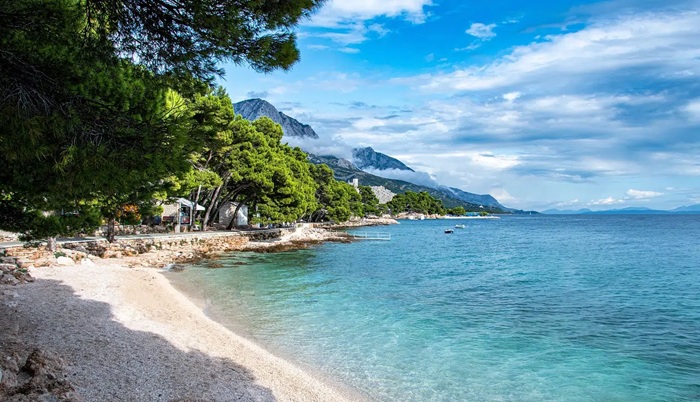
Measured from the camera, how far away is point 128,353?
782 cm

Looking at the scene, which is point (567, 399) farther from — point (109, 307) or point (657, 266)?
point (657, 266)

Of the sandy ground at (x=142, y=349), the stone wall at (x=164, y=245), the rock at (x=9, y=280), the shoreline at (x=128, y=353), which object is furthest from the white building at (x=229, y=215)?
the sandy ground at (x=142, y=349)

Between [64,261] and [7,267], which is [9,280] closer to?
[7,267]

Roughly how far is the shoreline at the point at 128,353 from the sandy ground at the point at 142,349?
2 cm

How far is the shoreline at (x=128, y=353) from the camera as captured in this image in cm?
605

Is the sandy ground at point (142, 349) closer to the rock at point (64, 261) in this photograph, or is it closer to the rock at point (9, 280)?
the rock at point (9, 280)

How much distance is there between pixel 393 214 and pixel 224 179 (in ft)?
382

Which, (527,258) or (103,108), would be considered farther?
(527,258)

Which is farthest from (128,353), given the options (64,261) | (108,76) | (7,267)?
(64,261)

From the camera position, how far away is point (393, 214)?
15138 centimetres

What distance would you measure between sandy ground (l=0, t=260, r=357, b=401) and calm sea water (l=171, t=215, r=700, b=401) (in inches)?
44.8

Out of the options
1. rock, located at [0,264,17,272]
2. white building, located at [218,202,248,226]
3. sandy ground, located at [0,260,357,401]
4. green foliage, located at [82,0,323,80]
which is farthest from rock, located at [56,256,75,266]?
white building, located at [218,202,248,226]

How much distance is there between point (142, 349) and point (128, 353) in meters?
0.47

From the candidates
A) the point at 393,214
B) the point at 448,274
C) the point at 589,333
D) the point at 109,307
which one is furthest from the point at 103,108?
the point at 393,214
